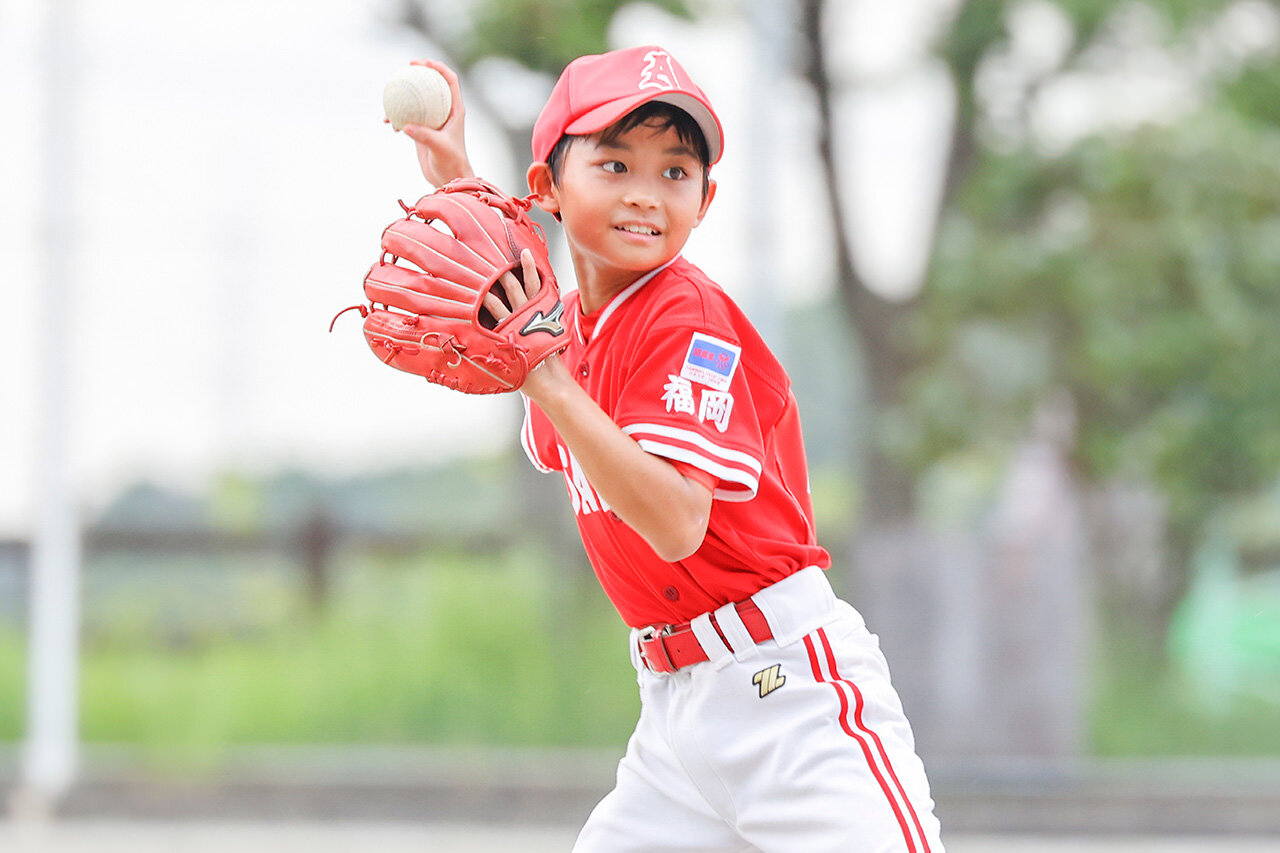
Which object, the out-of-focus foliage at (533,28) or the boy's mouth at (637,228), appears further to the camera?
the out-of-focus foliage at (533,28)

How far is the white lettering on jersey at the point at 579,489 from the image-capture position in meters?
2.21

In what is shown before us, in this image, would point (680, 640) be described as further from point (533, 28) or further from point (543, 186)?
point (533, 28)

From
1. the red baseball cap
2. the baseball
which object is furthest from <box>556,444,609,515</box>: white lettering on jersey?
the baseball

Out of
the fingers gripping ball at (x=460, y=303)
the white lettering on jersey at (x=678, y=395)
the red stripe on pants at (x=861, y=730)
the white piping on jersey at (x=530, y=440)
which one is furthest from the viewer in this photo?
the white piping on jersey at (x=530, y=440)

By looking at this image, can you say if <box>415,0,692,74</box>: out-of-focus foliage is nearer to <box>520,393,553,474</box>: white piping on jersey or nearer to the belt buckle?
<box>520,393,553,474</box>: white piping on jersey

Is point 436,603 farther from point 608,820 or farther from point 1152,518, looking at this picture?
point 608,820

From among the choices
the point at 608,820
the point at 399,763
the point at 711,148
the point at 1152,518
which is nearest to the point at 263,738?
the point at 399,763

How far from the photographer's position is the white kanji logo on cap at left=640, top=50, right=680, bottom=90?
2.02m

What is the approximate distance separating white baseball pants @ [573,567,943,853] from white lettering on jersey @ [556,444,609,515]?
0.24 m

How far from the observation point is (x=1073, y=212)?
712 centimetres

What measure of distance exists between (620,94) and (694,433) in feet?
1.55

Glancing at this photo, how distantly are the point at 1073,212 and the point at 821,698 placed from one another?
214 inches

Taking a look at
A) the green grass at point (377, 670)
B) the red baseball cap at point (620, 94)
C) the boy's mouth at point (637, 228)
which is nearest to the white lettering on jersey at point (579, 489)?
the boy's mouth at point (637, 228)

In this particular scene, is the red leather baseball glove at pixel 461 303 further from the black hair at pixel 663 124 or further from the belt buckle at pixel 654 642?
the belt buckle at pixel 654 642
